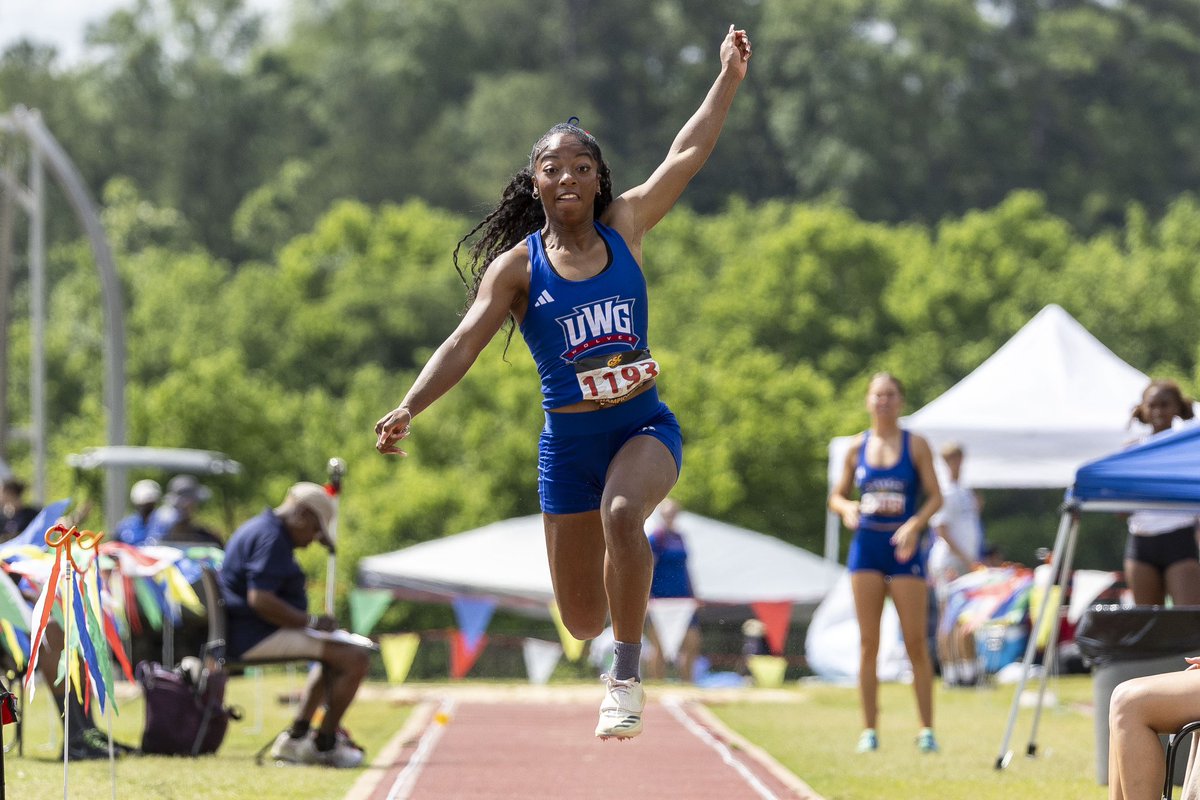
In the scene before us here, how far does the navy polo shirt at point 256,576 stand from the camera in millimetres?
10352

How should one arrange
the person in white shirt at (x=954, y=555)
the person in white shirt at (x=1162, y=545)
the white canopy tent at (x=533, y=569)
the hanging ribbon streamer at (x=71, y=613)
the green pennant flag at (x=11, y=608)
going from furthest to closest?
1. the white canopy tent at (x=533, y=569)
2. the person in white shirt at (x=954, y=555)
3. the person in white shirt at (x=1162, y=545)
4. the green pennant flag at (x=11, y=608)
5. the hanging ribbon streamer at (x=71, y=613)

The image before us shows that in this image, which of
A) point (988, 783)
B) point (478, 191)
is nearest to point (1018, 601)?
point (988, 783)

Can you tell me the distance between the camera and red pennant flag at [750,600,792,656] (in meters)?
17.5

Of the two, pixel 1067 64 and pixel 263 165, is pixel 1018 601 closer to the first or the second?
pixel 1067 64

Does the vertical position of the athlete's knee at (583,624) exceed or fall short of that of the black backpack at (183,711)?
it exceeds it

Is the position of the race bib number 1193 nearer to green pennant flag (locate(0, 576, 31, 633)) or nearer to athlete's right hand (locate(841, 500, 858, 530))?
green pennant flag (locate(0, 576, 31, 633))

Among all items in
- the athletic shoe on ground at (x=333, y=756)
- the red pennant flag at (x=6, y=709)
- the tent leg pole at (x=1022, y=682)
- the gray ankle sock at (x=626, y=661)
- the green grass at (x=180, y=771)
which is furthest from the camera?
the athletic shoe on ground at (x=333, y=756)

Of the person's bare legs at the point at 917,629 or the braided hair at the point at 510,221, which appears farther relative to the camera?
the person's bare legs at the point at 917,629

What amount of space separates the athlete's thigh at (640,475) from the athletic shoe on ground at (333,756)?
395cm

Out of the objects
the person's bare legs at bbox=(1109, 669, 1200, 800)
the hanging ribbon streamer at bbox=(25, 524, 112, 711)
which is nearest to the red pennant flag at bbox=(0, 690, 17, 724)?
the hanging ribbon streamer at bbox=(25, 524, 112, 711)

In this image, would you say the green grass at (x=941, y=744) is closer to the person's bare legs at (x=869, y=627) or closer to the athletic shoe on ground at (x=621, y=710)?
the person's bare legs at (x=869, y=627)

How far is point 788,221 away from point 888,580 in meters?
58.7

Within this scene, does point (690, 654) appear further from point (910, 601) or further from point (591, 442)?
point (591, 442)

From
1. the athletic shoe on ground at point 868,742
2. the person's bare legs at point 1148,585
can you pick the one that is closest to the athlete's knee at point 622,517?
the athletic shoe on ground at point 868,742
